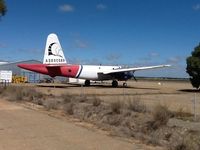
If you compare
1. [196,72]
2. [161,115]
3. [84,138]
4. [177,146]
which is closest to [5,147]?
[84,138]

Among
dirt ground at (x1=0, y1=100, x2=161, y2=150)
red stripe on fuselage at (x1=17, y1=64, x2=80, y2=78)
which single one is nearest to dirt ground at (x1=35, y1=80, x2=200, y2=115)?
dirt ground at (x1=0, y1=100, x2=161, y2=150)

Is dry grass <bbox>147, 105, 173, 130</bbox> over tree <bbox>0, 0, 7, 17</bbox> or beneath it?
beneath

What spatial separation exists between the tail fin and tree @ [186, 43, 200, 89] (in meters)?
18.4

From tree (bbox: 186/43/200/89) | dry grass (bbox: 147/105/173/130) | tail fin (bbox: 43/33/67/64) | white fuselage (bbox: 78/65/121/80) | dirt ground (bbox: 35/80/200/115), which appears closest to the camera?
dry grass (bbox: 147/105/173/130)

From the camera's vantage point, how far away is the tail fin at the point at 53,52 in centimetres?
6362

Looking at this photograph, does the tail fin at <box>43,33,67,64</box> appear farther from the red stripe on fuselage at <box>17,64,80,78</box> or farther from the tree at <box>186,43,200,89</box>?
the tree at <box>186,43,200,89</box>

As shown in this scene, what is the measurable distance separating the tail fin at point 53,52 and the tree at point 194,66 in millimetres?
18422

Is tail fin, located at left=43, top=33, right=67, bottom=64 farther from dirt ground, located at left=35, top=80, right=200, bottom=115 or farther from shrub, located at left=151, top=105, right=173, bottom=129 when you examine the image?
shrub, located at left=151, top=105, right=173, bottom=129

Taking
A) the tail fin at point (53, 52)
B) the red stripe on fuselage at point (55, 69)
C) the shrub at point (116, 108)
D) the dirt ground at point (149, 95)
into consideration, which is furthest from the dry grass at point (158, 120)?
the tail fin at point (53, 52)

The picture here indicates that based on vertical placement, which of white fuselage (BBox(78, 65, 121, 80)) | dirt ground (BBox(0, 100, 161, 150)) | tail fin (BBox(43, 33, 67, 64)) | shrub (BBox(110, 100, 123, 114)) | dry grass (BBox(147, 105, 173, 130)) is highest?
tail fin (BBox(43, 33, 67, 64))

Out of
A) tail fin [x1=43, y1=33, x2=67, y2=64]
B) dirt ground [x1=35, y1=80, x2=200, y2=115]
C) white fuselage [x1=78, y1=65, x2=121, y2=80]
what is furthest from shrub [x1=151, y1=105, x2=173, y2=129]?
white fuselage [x1=78, y1=65, x2=121, y2=80]

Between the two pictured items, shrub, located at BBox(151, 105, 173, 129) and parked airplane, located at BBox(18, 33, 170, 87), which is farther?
parked airplane, located at BBox(18, 33, 170, 87)

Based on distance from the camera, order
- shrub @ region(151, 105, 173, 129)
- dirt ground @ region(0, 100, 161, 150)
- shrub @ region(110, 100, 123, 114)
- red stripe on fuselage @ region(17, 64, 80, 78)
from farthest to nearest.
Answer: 1. red stripe on fuselage @ region(17, 64, 80, 78)
2. shrub @ region(110, 100, 123, 114)
3. shrub @ region(151, 105, 173, 129)
4. dirt ground @ region(0, 100, 161, 150)

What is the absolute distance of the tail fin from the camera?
63.6m
